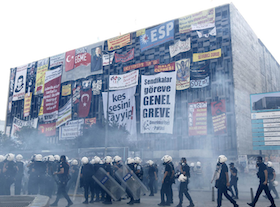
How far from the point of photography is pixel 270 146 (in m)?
20.3

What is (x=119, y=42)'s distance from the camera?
4006 centimetres

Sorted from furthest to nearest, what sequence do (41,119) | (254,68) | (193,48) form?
1. (41,119)
2. (254,68)
3. (193,48)

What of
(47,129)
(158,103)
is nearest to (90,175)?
(158,103)

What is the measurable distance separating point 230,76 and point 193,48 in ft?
17.2

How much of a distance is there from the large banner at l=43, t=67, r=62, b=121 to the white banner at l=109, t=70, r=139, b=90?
36.5 feet

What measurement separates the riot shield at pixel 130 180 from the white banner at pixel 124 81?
2600cm

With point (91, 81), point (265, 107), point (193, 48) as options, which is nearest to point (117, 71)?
point (91, 81)

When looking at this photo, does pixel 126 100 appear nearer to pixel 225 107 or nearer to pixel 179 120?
pixel 179 120

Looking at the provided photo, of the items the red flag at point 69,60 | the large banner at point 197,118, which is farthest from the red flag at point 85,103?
the large banner at point 197,118

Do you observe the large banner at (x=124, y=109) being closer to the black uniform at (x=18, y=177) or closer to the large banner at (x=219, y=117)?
the large banner at (x=219, y=117)

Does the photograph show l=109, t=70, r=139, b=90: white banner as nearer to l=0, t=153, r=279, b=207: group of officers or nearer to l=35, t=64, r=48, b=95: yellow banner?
l=35, t=64, r=48, b=95: yellow banner

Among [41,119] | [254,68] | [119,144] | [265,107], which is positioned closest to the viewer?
[265,107]

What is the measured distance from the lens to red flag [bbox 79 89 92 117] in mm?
41531

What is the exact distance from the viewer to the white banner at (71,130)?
41.4m
